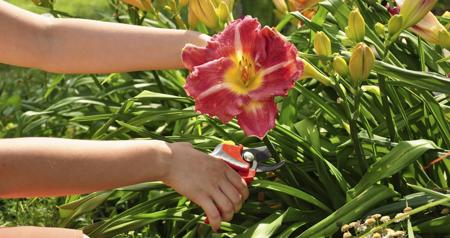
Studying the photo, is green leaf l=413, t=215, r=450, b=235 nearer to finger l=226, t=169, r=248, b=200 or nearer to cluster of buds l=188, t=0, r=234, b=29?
finger l=226, t=169, r=248, b=200

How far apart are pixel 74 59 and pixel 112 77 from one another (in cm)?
109

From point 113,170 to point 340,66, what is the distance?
48 cm

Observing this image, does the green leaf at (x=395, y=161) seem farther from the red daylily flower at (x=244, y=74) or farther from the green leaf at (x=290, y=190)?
the red daylily flower at (x=244, y=74)

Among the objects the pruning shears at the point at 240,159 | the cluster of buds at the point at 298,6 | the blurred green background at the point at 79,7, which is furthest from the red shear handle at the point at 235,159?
the blurred green background at the point at 79,7

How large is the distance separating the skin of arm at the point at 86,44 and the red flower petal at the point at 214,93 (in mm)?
218

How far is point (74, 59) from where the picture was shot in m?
1.98

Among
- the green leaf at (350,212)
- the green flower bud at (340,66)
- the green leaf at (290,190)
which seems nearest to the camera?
the green flower bud at (340,66)

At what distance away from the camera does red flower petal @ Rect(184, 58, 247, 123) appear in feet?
5.48

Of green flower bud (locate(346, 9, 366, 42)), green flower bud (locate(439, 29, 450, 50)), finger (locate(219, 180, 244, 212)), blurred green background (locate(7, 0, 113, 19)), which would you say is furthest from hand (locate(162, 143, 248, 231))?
blurred green background (locate(7, 0, 113, 19))

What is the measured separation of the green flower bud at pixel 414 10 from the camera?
174cm

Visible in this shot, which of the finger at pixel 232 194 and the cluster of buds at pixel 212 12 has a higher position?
the cluster of buds at pixel 212 12

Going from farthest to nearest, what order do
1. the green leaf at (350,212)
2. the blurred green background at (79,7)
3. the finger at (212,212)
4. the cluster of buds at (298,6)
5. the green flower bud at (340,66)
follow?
the blurred green background at (79,7), the cluster of buds at (298,6), the green leaf at (350,212), the green flower bud at (340,66), the finger at (212,212)

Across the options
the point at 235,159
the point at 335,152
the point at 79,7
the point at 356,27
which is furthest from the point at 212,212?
the point at 79,7

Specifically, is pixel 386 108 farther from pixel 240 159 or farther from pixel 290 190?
pixel 240 159
